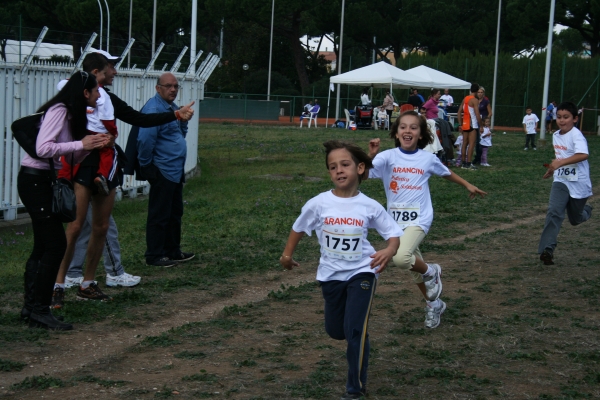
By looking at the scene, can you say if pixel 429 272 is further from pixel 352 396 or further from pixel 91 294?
pixel 91 294

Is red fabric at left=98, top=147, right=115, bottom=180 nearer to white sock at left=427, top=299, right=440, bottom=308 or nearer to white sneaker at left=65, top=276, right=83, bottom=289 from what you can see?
white sneaker at left=65, top=276, right=83, bottom=289

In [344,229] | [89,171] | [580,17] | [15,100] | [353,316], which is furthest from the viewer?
[580,17]

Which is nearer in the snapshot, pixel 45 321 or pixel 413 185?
pixel 45 321

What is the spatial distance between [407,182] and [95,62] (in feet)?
9.23

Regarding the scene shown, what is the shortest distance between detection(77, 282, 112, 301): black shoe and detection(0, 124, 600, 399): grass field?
100mm

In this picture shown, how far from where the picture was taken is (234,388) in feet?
15.7

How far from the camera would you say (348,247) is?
15.4ft

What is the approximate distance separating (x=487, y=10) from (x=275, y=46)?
56.5ft

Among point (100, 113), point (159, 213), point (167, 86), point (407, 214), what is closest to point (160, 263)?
point (159, 213)

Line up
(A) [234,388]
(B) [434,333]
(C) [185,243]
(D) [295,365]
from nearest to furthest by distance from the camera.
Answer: (A) [234,388] → (D) [295,365] → (B) [434,333] → (C) [185,243]

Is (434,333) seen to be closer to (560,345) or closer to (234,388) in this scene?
(560,345)

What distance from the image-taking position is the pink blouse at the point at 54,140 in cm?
582

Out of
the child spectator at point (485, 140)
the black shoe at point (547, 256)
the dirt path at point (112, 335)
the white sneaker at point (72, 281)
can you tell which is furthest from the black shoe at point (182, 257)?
the child spectator at point (485, 140)

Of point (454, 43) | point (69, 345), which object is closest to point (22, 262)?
point (69, 345)
